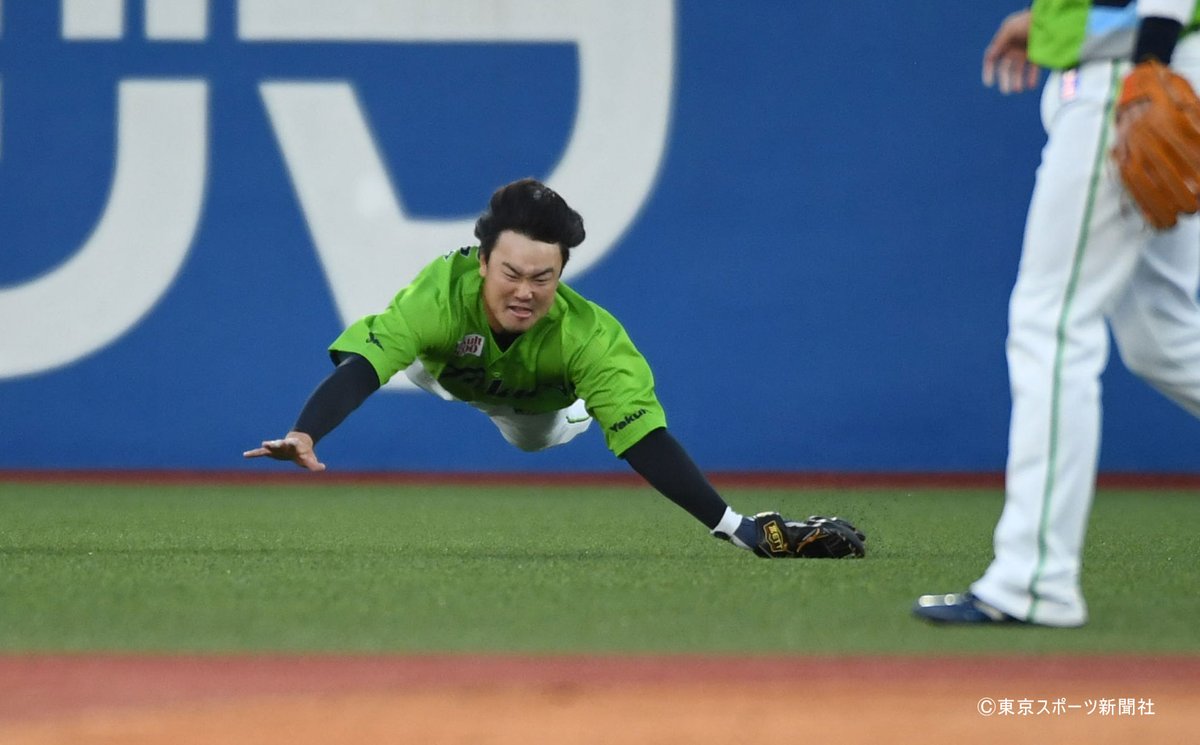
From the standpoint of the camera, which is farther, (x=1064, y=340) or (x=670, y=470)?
(x=670, y=470)

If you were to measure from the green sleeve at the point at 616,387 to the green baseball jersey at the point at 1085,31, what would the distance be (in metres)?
1.60

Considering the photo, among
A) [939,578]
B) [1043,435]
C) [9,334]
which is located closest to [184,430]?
[9,334]

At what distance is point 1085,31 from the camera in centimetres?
307

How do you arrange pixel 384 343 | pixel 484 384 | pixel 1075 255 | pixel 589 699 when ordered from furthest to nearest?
pixel 484 384, pixel 384 343, pixel 1075 255, pixel 589 699

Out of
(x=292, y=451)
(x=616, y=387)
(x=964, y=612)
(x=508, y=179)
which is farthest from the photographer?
(x=508, y=179)

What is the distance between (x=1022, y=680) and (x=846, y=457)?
5694mm

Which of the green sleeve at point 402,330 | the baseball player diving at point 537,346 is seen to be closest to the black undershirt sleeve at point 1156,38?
the baseball player diving at point 537,346

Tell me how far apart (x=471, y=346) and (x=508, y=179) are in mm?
3873

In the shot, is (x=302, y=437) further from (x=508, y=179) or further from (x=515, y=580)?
(x=508, y=179)

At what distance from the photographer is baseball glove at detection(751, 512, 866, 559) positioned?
4.51 meters

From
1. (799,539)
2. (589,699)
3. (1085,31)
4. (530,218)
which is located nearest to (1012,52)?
(1085,31)

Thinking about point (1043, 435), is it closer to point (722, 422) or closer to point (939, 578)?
point (939, 578)

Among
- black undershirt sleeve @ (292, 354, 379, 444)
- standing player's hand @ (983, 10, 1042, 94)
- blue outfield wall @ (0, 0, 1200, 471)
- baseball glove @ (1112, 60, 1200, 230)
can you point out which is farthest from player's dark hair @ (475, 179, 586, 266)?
blue outfield wall @ (0, 0, 1200, 471)

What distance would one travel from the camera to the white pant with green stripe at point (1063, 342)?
10.00ft
